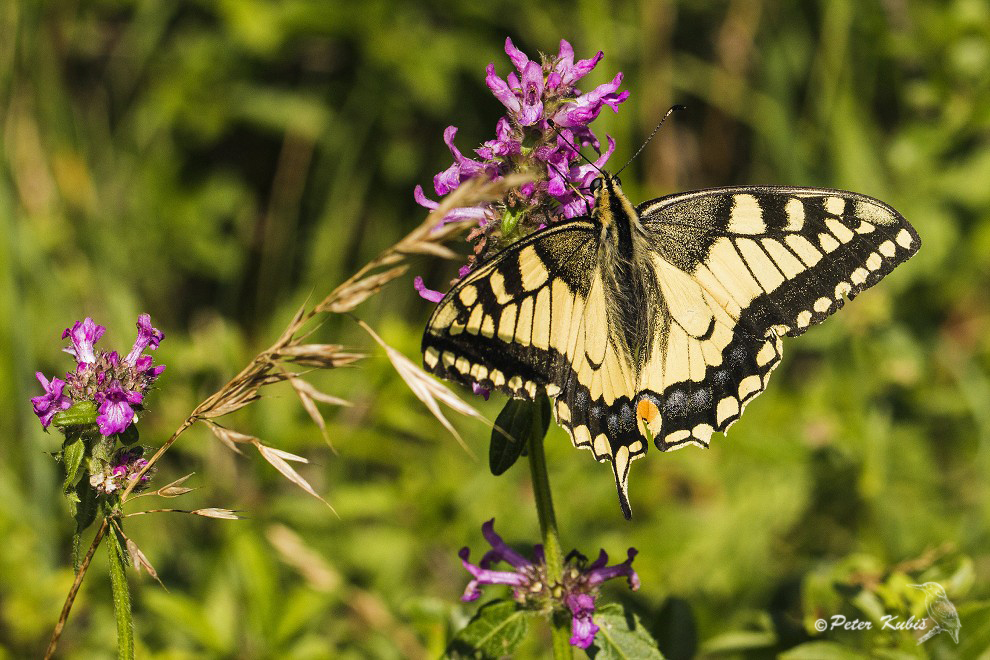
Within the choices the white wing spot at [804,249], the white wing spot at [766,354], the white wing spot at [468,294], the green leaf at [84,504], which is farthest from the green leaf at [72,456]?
the white wing spot at [804,249]

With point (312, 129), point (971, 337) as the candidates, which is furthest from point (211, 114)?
point (971, 337)

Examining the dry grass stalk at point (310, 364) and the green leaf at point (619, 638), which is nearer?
the dry grass stalk at point (310, 364)

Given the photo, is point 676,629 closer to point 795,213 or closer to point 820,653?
point 820,653

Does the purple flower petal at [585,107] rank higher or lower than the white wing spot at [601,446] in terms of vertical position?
higher

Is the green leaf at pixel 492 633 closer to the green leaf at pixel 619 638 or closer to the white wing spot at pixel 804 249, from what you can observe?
the green leaf at pixel 619 638

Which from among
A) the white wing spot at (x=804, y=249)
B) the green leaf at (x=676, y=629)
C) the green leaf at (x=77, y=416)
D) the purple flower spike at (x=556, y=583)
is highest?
the white wing spot at (x=804, y=249)

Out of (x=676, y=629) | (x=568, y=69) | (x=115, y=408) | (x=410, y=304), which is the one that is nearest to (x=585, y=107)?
(x=568, y=69)
